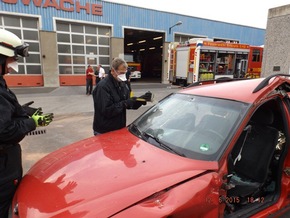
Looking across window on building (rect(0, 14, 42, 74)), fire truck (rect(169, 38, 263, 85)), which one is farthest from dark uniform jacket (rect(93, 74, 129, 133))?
window on building (rect(0, 14, 42, 74))

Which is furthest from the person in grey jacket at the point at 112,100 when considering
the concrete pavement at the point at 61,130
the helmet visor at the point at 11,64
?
the concrete pavement at the point at 61,130

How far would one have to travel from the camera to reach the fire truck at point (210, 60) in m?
13.5

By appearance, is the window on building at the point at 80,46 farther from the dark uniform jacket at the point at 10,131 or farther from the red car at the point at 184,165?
the dark uniform jacket at the point at 10,131

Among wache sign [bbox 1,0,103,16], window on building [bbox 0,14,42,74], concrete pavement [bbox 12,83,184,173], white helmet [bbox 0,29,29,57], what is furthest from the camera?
wache sign [bbox 1,0,103,16]

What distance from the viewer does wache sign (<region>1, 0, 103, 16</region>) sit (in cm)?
1541

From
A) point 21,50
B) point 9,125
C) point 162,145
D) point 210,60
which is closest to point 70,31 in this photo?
point 210,60

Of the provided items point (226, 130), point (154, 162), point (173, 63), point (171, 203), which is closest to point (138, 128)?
point (154, 162)

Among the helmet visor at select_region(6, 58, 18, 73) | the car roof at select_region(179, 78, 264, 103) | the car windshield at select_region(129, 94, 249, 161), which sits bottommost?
the car windshield at select_region(129, 94, 249, 161)

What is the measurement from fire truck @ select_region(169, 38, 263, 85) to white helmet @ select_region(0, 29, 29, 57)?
1200 centimetres

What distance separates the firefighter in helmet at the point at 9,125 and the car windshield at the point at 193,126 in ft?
3.75

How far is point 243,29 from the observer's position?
84.9 ft

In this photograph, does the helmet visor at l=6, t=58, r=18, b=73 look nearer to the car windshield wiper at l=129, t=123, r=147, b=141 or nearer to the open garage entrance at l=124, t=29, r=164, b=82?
the car windshield wiper at l=129, t=123, r=147, b=141

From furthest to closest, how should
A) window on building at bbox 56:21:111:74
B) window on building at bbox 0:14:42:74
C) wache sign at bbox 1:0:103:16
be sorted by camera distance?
window on building at bbox 56:21:111:74
wache sign at bbox 1:0:103:16
window on building at bbox 0:14:42:74

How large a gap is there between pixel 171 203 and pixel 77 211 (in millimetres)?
596
